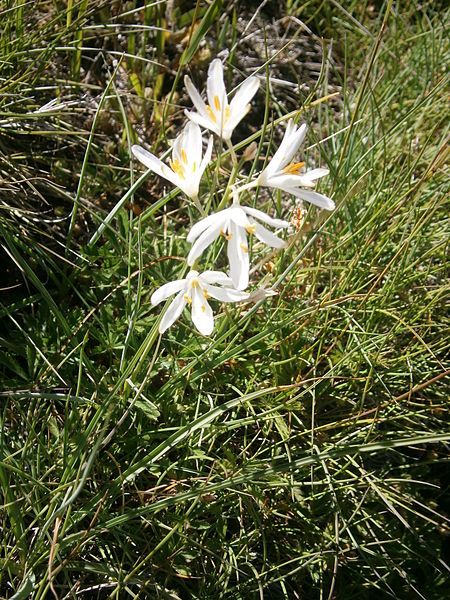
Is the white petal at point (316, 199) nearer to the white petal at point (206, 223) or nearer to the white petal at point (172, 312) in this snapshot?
the white petal at point (206, 223)

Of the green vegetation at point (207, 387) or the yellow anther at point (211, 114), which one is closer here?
the yellow anther at point (211, 114)

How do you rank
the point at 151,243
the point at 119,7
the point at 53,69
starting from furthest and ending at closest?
the point at 119,7 < the point at 53,69 < the point at 151,243

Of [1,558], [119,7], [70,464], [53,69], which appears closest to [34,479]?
[70,464]

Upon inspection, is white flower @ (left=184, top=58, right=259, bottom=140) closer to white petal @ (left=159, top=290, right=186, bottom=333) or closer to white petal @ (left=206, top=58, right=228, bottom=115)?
white petal @ (left=206, top=58, right=228, bottom=115)

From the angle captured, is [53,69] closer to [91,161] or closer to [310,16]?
[91,161]

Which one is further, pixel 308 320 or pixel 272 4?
pixel 272 4

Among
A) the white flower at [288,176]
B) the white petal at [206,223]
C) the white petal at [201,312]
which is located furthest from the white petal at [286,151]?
the white petal at [201,312]

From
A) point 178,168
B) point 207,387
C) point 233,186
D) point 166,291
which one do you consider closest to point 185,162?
point 178,168
